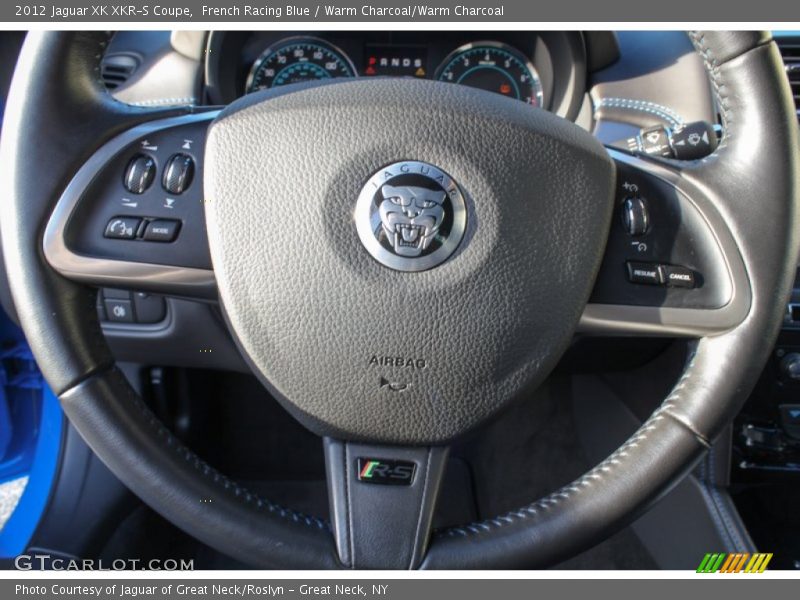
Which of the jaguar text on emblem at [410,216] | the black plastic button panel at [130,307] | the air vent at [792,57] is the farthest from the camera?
the air vent at [792,57]

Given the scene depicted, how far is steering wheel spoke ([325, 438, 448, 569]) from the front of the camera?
79cm

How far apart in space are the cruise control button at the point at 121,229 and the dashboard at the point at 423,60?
1.92ft

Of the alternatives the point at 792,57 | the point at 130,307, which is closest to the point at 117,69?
the point at 130,307

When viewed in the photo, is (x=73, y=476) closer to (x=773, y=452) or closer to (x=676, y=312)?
(x=676, y=312)

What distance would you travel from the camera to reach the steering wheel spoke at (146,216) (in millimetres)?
818

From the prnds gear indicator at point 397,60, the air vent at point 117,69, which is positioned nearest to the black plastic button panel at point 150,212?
the air vent at point 117,69

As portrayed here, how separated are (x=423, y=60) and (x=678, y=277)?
0.85 m

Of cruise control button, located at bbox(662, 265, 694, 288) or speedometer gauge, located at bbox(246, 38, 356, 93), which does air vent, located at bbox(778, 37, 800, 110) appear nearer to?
cruise control button, located at bbox(662, 265, 694, 288)

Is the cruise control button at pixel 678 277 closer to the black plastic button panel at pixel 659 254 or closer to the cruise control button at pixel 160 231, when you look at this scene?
the black plastic button panel at pixel 659 254

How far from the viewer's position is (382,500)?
2.64 ft

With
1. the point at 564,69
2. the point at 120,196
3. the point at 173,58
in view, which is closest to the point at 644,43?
the point at 564,69

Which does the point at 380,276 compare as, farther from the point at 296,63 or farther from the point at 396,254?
the point at 296,63

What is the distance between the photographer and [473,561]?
78 cm

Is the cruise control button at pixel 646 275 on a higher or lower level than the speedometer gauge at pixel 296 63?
lower
